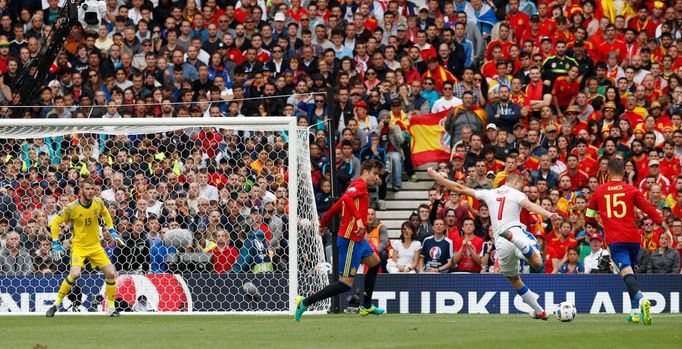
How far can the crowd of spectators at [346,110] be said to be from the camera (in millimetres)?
19484

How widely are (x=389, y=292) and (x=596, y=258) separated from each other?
3304 mm

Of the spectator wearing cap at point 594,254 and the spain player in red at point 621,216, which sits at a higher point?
the spain player in red at point 621,216

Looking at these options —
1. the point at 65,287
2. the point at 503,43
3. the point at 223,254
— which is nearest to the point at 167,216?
the point at 223,254

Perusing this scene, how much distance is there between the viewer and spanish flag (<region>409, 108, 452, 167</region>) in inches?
910

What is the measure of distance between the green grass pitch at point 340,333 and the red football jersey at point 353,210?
43.7 inches

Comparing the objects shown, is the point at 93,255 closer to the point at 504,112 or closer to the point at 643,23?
the point at 504,112

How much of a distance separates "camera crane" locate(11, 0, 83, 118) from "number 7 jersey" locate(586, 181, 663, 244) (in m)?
13.1

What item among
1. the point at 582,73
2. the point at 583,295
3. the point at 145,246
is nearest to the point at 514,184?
the point at 583,295

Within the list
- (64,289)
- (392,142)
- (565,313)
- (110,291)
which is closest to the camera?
(565,313)

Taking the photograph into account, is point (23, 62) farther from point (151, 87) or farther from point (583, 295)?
point (583, 295)

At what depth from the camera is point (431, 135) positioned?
76.2 ft

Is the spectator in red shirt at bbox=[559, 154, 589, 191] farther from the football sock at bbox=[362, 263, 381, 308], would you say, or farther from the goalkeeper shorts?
the goalkeeper shorts

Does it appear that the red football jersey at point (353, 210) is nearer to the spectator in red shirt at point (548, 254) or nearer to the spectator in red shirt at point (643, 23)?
the spectator in red shirt at point (548, 254)

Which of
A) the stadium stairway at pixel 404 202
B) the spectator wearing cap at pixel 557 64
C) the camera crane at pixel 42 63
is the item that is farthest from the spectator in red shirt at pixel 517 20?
the camera crane at pixel 42 63
